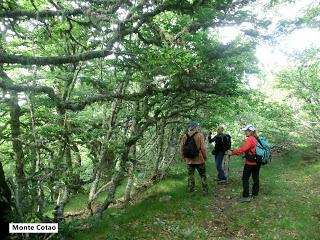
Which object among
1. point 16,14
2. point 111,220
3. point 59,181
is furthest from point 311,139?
point 16,14

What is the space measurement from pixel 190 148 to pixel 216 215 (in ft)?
8.36

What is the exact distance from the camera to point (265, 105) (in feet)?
59.6

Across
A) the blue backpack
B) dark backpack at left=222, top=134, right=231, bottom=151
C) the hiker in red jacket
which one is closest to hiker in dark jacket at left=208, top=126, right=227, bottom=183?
dark backpack at left=222, top=134, right=231, bottom=151

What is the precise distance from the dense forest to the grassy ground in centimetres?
53

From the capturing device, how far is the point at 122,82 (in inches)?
483

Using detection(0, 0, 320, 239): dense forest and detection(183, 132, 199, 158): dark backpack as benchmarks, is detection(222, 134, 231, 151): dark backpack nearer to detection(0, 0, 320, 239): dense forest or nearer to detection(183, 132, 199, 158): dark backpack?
detection(0, 0, 320, 239): dense forest

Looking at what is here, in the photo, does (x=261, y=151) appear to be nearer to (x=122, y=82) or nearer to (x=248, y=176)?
(x=248, y=176)

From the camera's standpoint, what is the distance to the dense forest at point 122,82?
8.89m

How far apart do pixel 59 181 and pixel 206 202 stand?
5.71 m

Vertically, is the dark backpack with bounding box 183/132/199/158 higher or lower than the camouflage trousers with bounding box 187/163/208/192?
higher

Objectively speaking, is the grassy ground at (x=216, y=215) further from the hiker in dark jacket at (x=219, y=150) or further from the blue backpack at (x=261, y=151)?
the blue backpack at (x=261, y=151)

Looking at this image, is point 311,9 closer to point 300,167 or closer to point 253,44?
point 253,44

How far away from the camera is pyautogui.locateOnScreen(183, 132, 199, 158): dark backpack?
13672mm

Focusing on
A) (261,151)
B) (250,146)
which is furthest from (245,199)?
(250,146)
